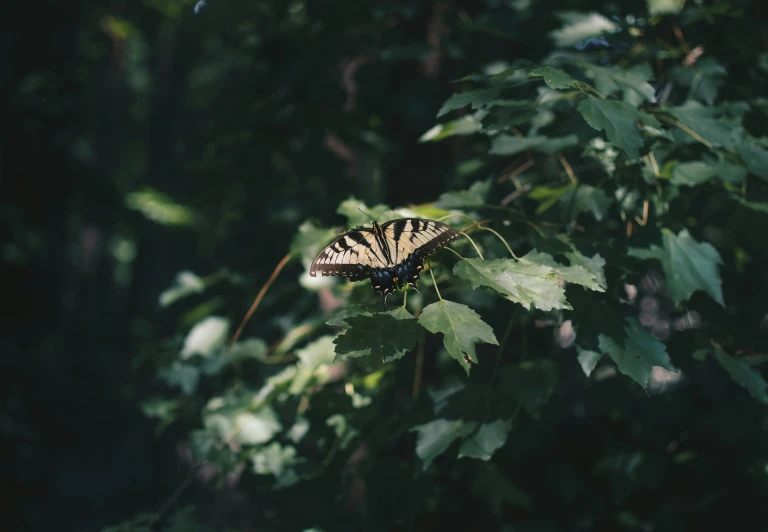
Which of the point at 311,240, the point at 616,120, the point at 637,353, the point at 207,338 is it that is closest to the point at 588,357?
the point at 637,353

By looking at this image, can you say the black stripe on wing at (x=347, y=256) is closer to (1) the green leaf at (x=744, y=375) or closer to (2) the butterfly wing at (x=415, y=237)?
(2) the butterfly wing at (x=415, y=237)

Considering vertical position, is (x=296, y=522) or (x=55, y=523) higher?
(x=296, y=522)

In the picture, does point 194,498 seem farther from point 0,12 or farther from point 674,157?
point 674,157

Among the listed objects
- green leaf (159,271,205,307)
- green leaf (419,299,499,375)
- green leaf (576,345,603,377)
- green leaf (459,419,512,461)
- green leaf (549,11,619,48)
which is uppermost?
green leaf (549,11,619,48)

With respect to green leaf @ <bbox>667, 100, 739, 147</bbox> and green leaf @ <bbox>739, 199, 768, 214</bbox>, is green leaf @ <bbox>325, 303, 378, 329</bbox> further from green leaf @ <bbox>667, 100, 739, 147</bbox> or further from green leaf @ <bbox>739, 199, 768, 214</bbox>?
green leaf @ <bbox>739, 199, 768, 214</bbox>

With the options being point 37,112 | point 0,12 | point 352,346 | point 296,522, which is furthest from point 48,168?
point 352,346

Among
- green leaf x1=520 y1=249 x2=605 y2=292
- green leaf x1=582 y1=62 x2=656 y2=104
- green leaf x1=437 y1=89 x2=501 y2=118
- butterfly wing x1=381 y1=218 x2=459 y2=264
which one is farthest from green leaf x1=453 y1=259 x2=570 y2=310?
green leaf x1=582 y1=62 x2=656 y2=104
